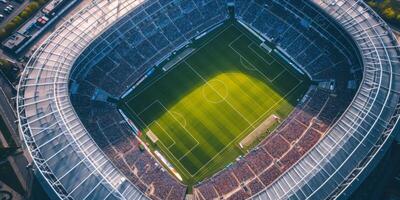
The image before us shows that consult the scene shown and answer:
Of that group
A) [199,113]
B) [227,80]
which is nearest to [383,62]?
[227,80]

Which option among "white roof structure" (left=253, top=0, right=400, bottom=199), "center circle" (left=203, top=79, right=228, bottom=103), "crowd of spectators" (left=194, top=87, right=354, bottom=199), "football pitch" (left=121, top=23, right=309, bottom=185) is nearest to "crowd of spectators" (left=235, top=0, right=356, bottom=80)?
"football pitch" (left=121, top=23, right=309, bottom=185)

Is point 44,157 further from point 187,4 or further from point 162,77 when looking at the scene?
point 187,4

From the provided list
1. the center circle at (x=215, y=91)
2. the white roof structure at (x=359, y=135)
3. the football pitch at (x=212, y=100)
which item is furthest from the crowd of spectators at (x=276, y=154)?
the center circle at (x=215, y=91)

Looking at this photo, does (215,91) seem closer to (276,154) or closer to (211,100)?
(211,100)

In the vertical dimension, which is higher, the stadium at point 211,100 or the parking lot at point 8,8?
the parking lot at point 8,8

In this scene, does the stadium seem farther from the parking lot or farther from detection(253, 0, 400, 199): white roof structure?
the parking lot

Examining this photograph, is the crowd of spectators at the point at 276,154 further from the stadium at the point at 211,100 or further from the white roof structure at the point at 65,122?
the white roof structure at the point at 65,122
